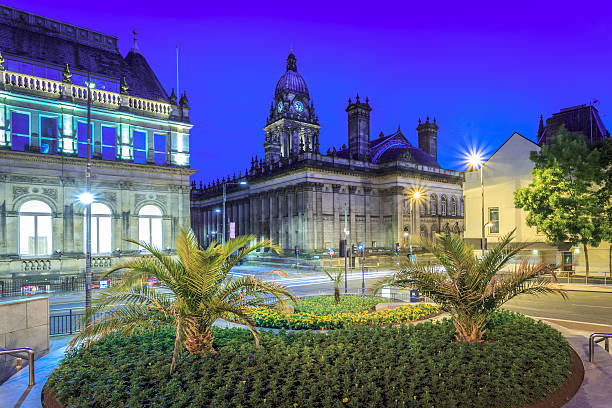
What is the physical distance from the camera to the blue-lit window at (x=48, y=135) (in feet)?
107

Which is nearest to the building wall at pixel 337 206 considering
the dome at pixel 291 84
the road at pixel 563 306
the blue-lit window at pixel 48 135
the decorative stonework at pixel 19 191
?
the dome at pixel 291 84

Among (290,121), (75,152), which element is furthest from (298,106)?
(75,152)

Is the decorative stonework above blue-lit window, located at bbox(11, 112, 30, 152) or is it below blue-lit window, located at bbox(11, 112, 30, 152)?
below

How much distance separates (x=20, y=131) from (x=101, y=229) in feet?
31.8

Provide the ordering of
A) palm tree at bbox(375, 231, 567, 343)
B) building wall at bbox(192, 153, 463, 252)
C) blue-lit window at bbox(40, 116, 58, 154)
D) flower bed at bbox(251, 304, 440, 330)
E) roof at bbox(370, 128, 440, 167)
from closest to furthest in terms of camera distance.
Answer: palm tree at bbox(375, 231, 567, 343)
flower bed at bbox(251, 304, 440, 330)
blue-lit window at bbox(40, 116, 58, 154)
building wall at bbox(192, 153, 463, 252)
roof at bbox(370, 128, 440, 167)

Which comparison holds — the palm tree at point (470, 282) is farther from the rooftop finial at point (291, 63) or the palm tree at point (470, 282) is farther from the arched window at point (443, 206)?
the rooftop finial at point (291, 63)

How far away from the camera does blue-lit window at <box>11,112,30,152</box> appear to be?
3130 centimetres

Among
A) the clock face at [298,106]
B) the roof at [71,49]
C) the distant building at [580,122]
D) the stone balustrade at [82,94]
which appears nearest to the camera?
the stone balustrade at [82,94]

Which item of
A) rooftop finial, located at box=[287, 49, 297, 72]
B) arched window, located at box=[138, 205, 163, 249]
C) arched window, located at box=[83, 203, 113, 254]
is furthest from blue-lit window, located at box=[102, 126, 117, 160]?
rooftop finial, located at box=[287, 49, 297, 72]

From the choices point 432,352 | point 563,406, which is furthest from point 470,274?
point 563,406

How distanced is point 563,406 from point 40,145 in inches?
1446

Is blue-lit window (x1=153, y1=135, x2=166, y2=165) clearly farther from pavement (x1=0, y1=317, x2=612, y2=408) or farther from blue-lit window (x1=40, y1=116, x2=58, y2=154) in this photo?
pavement (x1=0, y1=317, x2=612, y2=408)

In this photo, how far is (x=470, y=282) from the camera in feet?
35.1

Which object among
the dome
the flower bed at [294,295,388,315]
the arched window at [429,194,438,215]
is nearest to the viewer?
the flower bed at [294,295,388,315]
